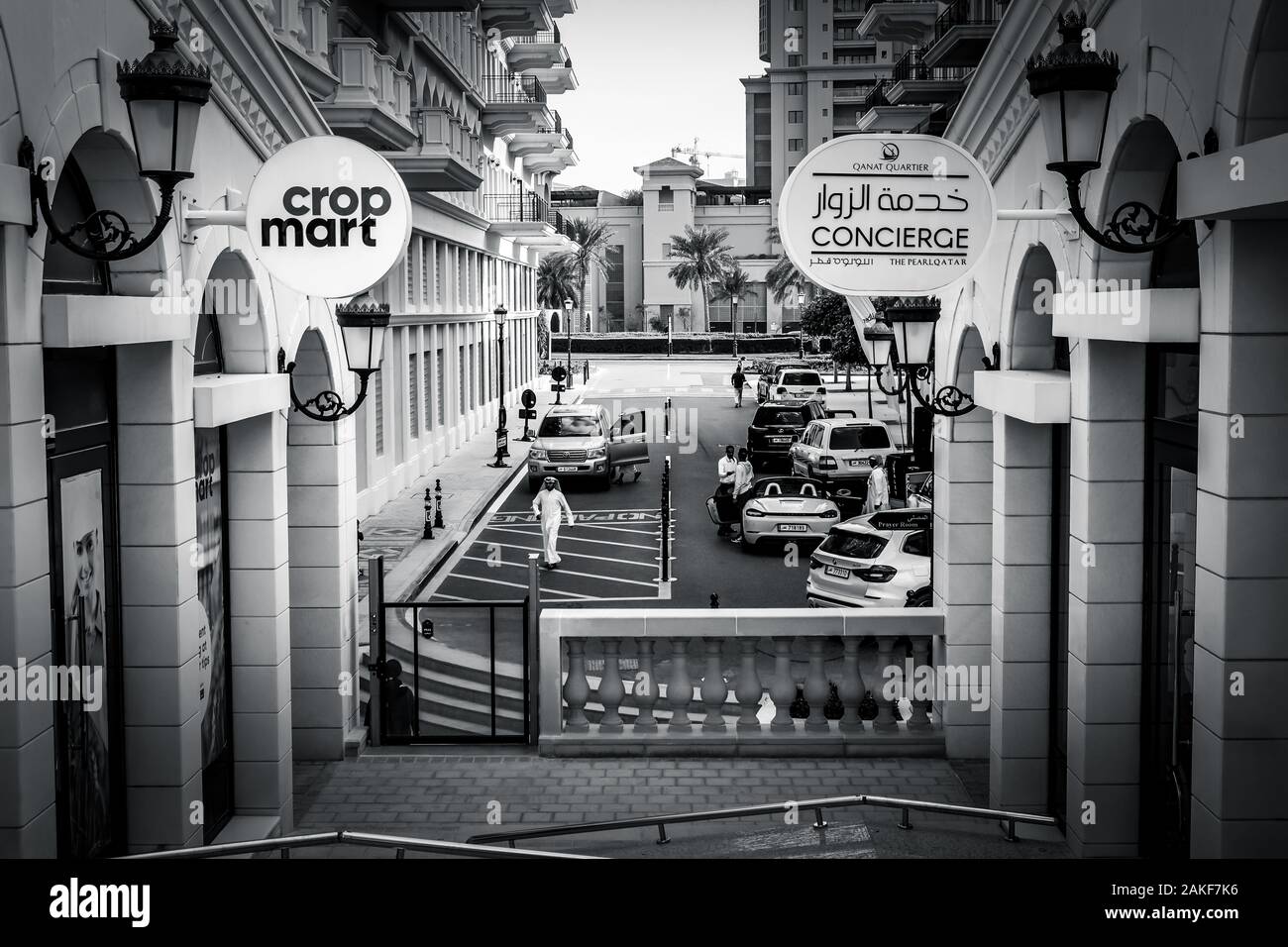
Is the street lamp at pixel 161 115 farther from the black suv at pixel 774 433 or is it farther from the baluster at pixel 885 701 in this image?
the black suv at pixel 774 433

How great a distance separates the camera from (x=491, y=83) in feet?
139

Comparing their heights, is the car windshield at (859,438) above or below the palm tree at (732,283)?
below

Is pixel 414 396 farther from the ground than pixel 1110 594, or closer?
farther from the ground

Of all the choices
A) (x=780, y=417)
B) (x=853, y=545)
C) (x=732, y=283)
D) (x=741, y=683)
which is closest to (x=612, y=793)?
(x=741, y=683)

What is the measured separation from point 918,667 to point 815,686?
3.18 feet

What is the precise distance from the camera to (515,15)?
35281 millimetres

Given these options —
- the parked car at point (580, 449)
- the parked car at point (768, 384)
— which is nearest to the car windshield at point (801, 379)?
the parked car at point (768, 384)

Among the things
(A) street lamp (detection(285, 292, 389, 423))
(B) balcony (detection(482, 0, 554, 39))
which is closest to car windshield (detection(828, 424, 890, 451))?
(B) balcony (detection(482, 0, 554, 39))

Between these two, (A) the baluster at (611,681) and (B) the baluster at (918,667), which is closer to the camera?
(A) the baluster at (611,681)

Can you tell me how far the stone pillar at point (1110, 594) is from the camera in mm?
8430

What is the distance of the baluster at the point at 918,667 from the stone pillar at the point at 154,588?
5.93 m

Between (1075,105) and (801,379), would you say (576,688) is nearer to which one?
(1075,105)

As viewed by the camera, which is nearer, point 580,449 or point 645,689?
point 645,689
